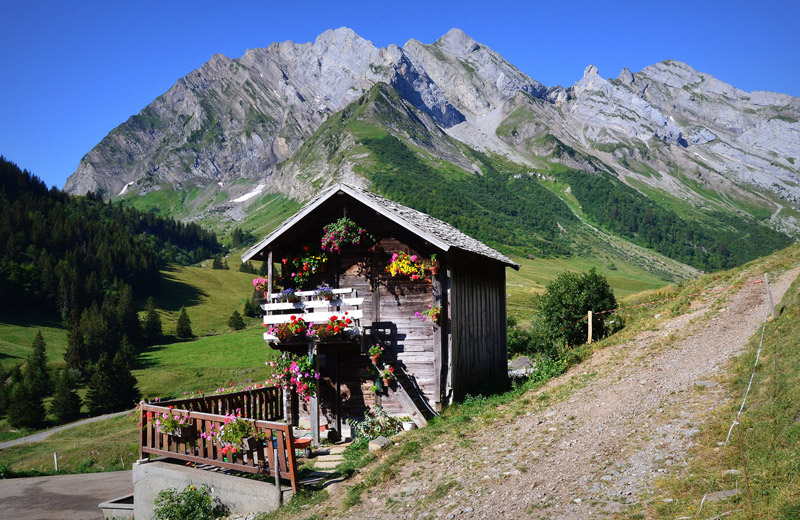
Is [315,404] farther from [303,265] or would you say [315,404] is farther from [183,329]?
[183,329]

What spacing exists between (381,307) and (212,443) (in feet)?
22.8

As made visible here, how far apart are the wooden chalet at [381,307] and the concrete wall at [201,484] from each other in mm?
4490

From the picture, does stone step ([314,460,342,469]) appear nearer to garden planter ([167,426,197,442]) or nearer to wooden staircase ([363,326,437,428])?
wooden staircase ([363,326,437,428])

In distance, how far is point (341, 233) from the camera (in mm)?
17281

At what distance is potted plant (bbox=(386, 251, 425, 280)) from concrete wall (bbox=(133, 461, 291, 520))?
24.1 ft

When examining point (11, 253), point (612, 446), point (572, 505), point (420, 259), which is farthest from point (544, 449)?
point (11, 253)

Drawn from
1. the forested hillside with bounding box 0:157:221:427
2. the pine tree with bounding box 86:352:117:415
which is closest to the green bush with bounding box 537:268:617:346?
the forested hillside with bounding box 0:157:221:427

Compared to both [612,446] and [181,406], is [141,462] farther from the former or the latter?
[612,446]

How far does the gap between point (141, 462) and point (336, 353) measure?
21.0 feet

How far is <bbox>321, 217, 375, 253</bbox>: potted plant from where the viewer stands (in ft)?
56.7

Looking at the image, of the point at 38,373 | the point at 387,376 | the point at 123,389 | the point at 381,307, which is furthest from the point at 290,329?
the point at 38,373

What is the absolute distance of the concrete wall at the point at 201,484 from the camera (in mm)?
11656

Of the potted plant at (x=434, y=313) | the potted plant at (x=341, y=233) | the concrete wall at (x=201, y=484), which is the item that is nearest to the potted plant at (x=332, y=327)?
the potted plant at (x=434, y=313)

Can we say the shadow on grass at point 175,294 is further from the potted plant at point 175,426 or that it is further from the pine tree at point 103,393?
the potted plant at point 175,426
